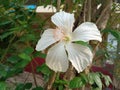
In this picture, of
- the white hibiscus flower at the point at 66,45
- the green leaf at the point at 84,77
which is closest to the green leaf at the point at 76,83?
the green leaf at the point at 84,77

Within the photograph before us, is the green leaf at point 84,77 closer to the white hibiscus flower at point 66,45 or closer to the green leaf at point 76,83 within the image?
the green leaf at point 76,83

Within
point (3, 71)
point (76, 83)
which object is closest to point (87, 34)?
point (76, 83)

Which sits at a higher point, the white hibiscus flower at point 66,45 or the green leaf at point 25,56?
the white hibiscus flower at point 66,45

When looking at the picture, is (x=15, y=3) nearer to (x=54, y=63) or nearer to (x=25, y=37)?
(x=25, y=37)

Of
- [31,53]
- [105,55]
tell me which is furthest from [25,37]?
[105,55]

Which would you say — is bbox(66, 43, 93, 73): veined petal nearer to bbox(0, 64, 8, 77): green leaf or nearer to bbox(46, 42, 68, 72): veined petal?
bbox(46, 42, 68, 72): veined petal

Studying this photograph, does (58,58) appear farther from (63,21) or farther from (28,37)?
(28,37)
